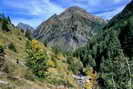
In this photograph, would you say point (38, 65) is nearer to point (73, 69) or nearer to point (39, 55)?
point (39, 55)

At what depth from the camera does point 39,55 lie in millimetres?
30188

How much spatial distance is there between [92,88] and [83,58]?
240 ft

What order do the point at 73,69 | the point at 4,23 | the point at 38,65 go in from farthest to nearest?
the point at 73,69, the point at 4,23, the point at 38,65

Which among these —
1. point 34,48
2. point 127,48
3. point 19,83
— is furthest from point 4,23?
point 127,48

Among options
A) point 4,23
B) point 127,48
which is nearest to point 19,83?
point 4,23

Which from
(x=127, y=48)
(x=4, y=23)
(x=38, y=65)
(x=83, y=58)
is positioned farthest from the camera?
(x=83, y=58)

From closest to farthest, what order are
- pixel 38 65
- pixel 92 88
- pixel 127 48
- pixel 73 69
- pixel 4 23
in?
pixel 38 65 < pixel 92 88 < pixel 4 23 < pixel 73 69 < pixel 127 48

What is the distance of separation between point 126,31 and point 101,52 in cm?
1676

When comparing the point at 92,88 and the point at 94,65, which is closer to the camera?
the point at 92,88

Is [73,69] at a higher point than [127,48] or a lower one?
lower

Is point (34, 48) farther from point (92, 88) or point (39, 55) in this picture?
point (92, 88)

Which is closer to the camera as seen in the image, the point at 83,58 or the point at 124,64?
the point at 124,64

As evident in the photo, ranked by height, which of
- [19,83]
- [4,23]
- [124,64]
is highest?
[4,23]

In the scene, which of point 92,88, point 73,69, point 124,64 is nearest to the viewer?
point 124,64
